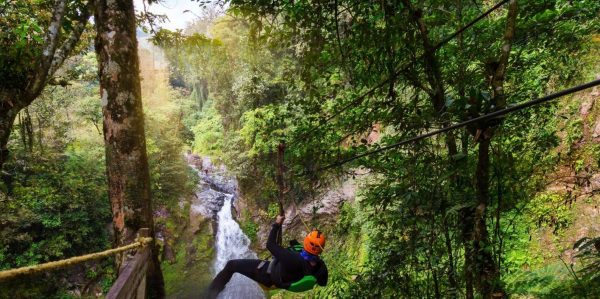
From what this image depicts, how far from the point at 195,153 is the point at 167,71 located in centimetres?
700

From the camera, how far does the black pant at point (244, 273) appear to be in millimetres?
4625

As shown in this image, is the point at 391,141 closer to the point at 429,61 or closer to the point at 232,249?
the point at 429,61

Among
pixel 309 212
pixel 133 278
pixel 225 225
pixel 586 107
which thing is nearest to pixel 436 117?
pixel 133 278

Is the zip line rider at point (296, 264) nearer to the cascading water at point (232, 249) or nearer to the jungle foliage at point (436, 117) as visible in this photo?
the jungle foliage at point (436, 117)

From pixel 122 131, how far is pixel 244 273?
2.47m

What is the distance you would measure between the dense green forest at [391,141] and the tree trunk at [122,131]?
0.10ft

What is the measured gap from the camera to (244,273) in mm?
4777

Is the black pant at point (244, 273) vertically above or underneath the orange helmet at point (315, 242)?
underneath

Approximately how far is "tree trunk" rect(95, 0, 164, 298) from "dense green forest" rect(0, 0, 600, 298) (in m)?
0.03

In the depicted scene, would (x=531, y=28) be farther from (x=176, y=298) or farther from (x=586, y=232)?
(x=176, y=298)

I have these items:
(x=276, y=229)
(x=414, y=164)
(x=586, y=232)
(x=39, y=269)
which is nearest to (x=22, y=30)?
(x=39, y=269)

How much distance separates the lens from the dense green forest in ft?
10.4

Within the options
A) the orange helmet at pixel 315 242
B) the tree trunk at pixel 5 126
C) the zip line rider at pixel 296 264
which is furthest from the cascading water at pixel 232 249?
the tree trunk at pixel 5 126

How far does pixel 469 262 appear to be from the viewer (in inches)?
123
